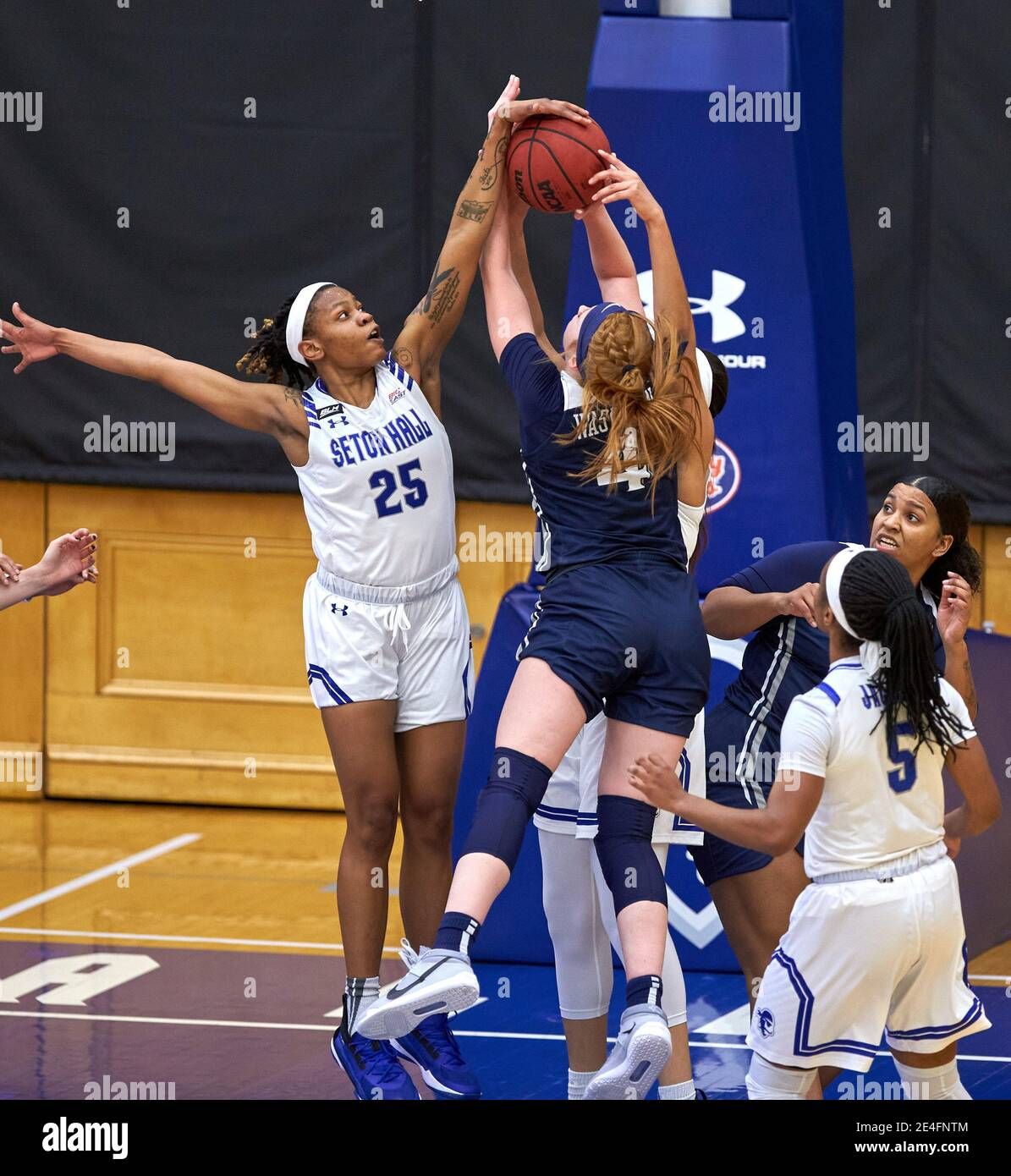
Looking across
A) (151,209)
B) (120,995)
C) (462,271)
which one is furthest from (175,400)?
(462,271)

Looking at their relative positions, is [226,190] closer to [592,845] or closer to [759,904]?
[592,845]

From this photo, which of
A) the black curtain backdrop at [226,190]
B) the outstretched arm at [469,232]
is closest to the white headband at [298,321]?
the outstretched arm at [469,232]

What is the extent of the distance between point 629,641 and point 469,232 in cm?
124

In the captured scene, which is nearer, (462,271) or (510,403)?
(462,271)

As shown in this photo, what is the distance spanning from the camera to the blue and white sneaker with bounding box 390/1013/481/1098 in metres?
4.47

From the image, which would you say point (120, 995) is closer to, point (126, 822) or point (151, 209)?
point (126, 822)

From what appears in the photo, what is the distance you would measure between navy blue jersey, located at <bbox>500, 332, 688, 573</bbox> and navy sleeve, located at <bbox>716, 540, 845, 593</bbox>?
1.05ft

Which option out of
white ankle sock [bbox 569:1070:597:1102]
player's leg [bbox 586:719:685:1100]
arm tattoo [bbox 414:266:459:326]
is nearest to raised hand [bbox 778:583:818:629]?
player's leg [bbox 586:719:685:1100]

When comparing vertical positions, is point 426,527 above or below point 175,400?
below

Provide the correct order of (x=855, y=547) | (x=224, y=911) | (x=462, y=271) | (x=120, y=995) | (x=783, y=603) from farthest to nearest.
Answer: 1. (x=224, y=911)
2. (x=120, y=995)
3. (x=462, y=271)
4. (x=783, y=603)
5. (x=855, y=547)

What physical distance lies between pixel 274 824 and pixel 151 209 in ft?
9.80

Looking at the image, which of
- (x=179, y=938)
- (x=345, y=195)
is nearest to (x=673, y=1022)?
(x=179, y=938)

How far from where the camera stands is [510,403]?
8.15m

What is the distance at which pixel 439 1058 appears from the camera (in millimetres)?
4531
